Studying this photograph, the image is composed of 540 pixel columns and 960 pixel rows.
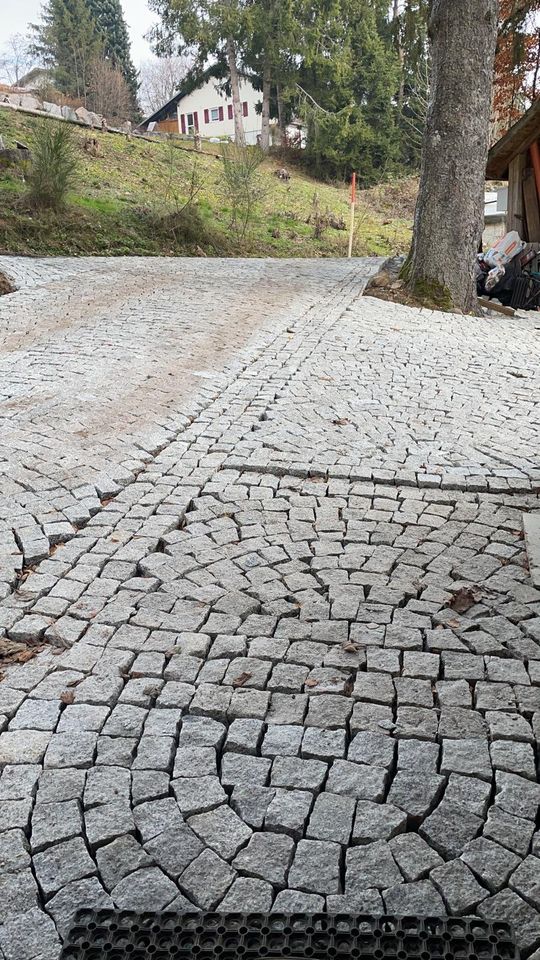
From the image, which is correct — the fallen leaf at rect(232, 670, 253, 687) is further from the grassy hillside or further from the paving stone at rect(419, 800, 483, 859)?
the grassy hillside

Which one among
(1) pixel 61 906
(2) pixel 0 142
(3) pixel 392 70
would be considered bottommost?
(1) pixel 61 906

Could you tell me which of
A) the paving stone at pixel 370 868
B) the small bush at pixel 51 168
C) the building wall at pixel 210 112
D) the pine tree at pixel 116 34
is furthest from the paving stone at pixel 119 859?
the pine tree at pixel 116 34

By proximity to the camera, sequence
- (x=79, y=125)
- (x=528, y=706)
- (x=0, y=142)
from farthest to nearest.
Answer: (x=79, y=125)
(x=0, y=142)
(x=528, y=706)

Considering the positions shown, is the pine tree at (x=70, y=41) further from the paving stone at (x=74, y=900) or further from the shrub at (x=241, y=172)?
the paving stone at (x=74, y=900)

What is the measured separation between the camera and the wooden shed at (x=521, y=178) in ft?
46.9

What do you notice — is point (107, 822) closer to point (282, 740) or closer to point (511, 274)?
point (282, 740)

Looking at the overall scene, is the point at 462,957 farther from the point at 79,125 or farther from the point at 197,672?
the point at 79,125

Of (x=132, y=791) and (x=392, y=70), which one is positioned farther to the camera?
(x=392, y=70)

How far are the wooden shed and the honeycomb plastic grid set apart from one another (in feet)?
47.4

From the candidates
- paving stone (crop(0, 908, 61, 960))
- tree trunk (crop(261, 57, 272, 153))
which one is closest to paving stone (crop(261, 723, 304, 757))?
paving stone (crop(0, 908, 61, 960))

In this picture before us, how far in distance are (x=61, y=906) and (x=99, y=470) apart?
3.40 metres

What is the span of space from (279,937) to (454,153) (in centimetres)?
1125

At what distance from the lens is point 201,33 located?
35.5m

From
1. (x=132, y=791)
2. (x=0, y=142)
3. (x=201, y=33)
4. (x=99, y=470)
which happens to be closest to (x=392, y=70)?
(x=201, y=33)
